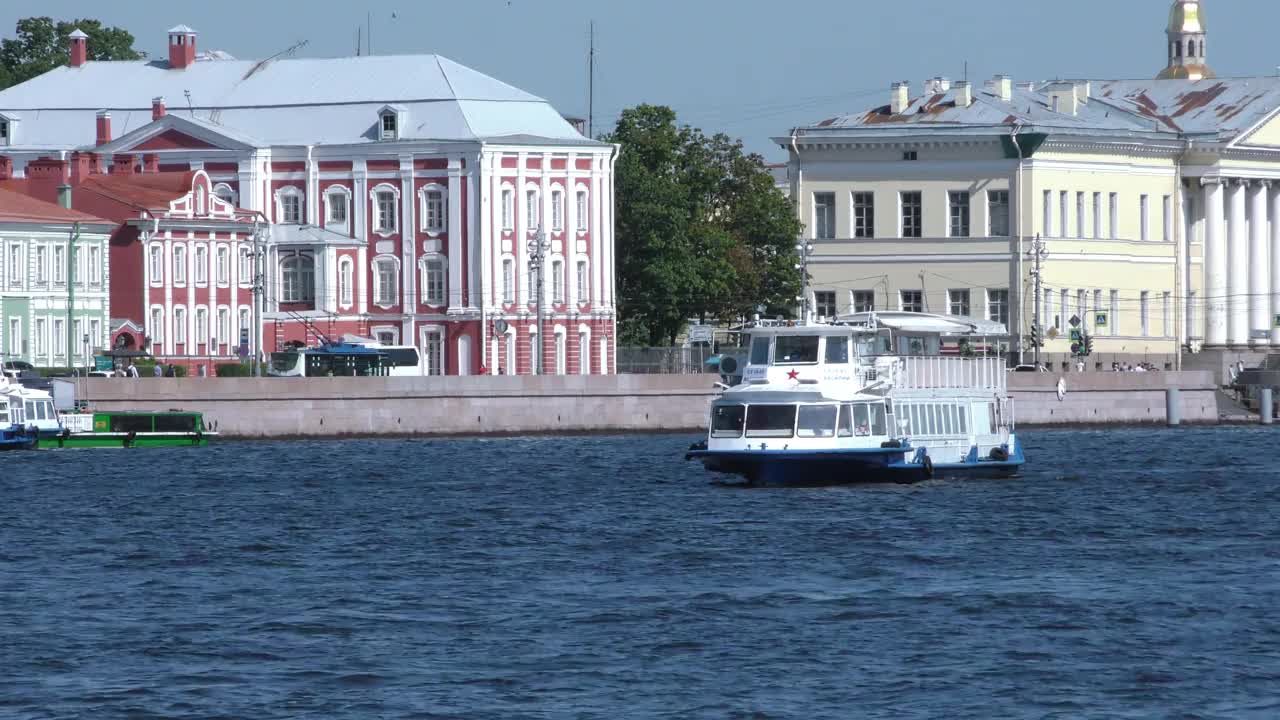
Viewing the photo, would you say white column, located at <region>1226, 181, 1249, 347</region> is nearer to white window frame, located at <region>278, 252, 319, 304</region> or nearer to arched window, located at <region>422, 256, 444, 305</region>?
arched window, located at <region>422, 256, 444, 305</region>

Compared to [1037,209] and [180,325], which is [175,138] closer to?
[180,325]

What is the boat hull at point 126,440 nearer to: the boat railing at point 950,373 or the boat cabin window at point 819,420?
the boat railing at point 950,373

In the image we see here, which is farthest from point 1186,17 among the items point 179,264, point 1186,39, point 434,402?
point 434,402

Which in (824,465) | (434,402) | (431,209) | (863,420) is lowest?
(824,465)

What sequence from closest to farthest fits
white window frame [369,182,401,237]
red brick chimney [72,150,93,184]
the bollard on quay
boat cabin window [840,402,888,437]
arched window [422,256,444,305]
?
boat cabin window [840,402,888,437]
the bollard on quay
red brick chimney [72,150,93,184]
arched window [422,256,444,305]
white window frame [369,182,401,237]

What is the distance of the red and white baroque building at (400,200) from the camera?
105 meters

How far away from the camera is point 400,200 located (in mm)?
107438

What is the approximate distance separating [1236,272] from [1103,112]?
29.1 ft

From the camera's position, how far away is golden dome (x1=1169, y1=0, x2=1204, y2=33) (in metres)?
149

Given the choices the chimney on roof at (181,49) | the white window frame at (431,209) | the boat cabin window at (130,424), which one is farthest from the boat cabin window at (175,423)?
the chimney on roof at (181,49)

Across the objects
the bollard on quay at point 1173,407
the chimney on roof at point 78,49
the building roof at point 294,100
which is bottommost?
the bollard on quay at point 1173,407

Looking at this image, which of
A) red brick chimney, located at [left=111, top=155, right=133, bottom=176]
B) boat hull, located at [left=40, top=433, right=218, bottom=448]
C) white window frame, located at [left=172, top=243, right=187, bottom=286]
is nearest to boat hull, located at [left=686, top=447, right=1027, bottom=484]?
boat hull, located at [left=40, top=433, right=218, bottom=448]

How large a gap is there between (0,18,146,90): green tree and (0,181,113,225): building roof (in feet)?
87.5

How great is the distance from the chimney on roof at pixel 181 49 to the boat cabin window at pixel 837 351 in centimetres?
6078
